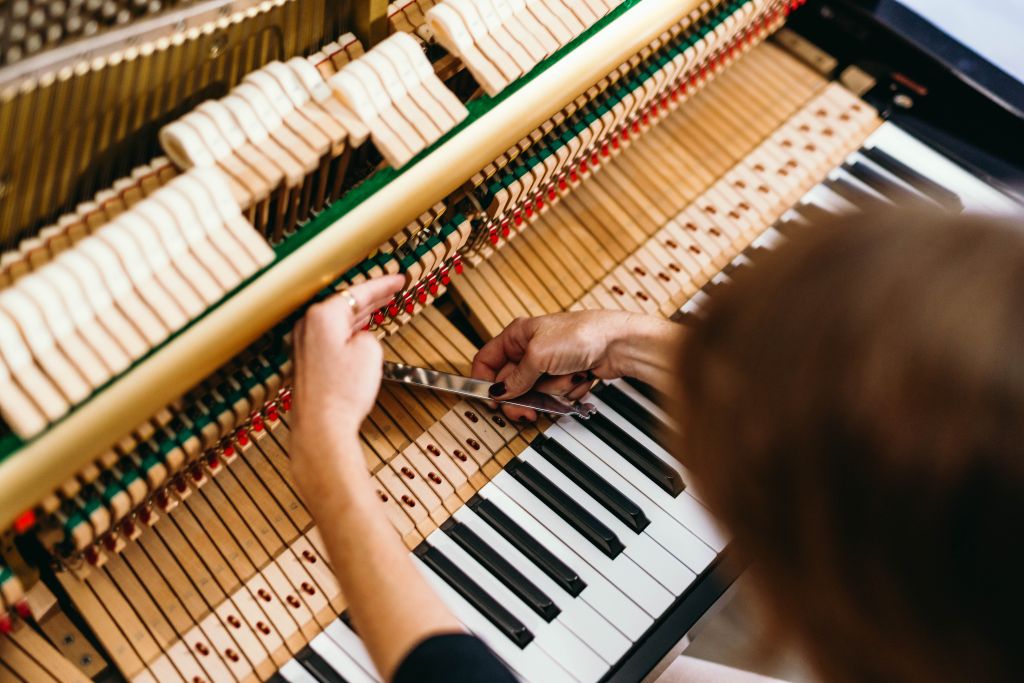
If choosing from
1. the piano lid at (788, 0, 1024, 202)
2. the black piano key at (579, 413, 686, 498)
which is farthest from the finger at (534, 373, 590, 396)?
the piano lid at (788, 0, 1024, 202)

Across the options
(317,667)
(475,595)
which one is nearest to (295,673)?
(317,667)

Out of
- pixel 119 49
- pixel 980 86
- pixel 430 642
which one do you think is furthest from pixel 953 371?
pixel 980 86

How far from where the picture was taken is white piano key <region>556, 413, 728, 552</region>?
218 cm

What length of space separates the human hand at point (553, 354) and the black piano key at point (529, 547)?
0.25m

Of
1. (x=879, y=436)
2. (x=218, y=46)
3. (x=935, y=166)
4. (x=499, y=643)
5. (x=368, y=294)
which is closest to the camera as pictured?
(x=879, y=436)

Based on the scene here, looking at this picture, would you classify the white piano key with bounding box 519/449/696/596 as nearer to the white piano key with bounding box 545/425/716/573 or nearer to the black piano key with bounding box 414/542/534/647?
the white piano key with bounding box 545/425/716/573

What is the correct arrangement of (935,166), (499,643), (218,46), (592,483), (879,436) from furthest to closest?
(935,166) < (592,483) < (499,643) < (218,46) < (879,436)

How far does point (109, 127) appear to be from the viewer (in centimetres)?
151

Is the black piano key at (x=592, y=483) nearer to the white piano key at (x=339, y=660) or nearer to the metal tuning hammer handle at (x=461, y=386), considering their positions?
the metal tuning hammer handle at (x=461, y=386)

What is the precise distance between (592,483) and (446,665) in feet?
2.72

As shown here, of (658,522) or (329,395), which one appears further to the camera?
(658,522)

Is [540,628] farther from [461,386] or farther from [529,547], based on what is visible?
[461,386]

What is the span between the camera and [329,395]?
1596mm

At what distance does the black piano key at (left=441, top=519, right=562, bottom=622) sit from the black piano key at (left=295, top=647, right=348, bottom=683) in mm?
400
